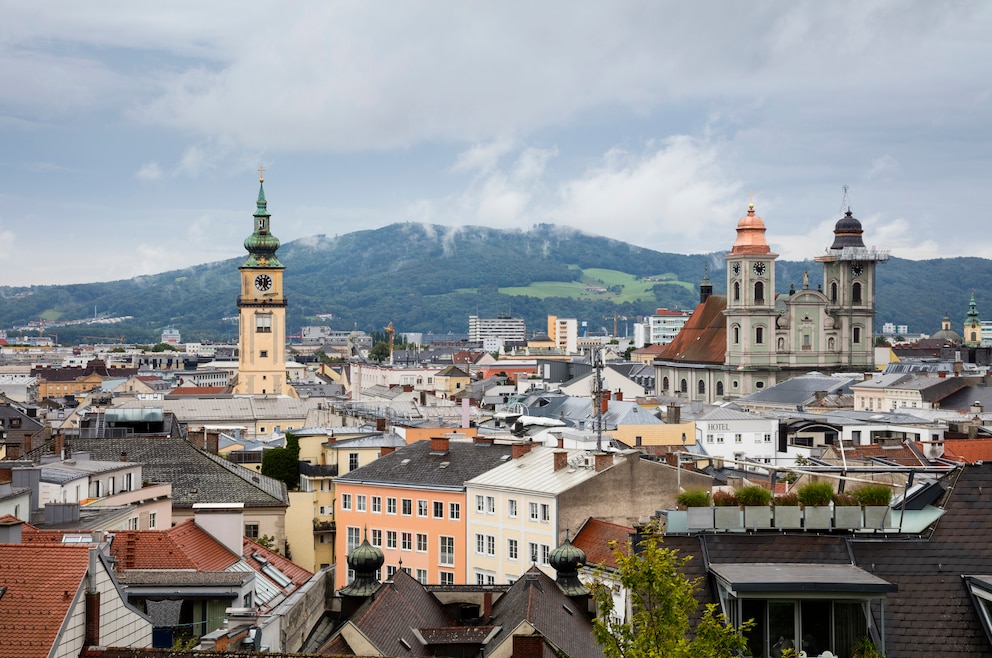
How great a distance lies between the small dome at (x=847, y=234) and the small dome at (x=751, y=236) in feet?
26.8

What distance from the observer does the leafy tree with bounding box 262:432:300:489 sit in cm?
6512

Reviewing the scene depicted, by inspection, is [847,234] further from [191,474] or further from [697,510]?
[697,510]

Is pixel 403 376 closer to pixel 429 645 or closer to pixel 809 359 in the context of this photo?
pixel 809 359

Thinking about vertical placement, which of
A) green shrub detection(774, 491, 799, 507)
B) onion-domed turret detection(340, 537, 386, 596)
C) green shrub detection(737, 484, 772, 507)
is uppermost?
green shrub detection(737, 484, 772, 507)

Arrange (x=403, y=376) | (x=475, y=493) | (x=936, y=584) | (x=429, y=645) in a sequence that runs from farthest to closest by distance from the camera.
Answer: (x=403, y=376) < (x=475, y=493) < (x=429, y=645) < (x=936, y=584)

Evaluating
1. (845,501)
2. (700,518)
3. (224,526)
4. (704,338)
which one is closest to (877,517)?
(845,501)

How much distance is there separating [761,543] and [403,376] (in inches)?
6839

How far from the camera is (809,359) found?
14612cm

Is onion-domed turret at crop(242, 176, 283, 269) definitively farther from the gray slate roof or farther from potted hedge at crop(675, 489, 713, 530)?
potted hedge at crop(675, 489, 713, 530)

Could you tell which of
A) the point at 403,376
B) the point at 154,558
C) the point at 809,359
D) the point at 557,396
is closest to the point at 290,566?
the point at 154,558

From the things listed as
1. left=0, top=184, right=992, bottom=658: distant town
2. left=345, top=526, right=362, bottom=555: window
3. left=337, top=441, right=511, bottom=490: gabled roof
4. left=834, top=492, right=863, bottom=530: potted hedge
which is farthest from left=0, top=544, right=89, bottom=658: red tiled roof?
left=345, top=526, right=362, bottom=555: window

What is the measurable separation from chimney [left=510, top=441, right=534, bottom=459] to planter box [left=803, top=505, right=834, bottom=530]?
110ft

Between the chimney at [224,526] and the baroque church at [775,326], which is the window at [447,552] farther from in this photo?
the baroque church at [775,326]

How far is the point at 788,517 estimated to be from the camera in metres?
18.1
